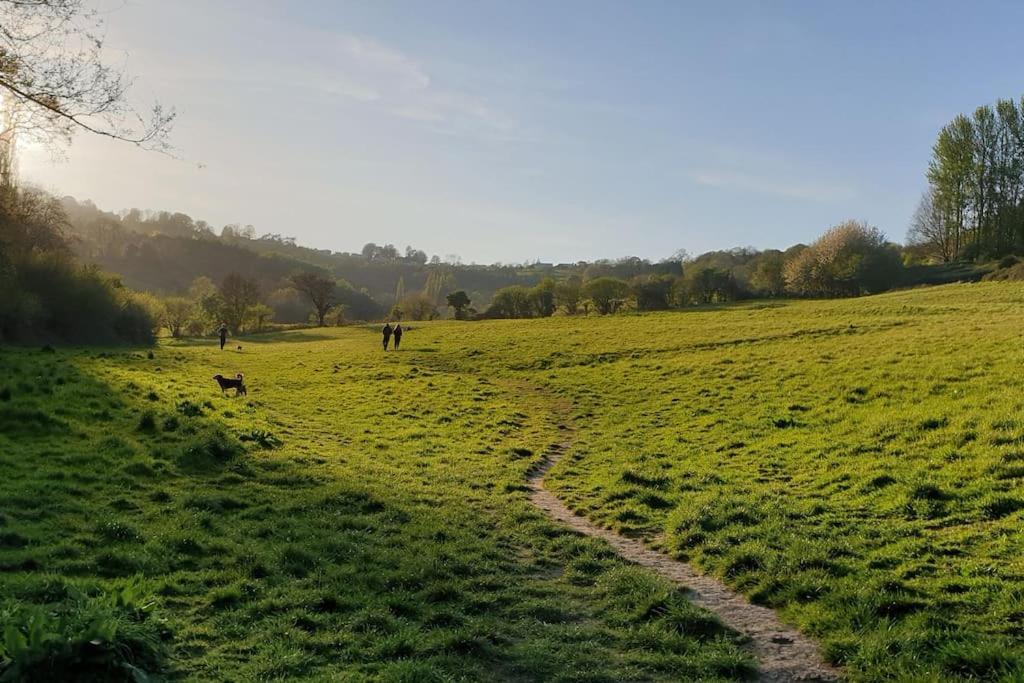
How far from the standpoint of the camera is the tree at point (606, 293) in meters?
77.9

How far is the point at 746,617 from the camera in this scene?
7.83 m

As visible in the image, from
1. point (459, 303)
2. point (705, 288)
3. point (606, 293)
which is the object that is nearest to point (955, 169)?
point (705, 288)

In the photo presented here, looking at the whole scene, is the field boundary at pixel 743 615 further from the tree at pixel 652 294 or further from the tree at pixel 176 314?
the tree at pixel 176 314

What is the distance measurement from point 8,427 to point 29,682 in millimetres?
13142

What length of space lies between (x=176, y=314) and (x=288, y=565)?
78424mm

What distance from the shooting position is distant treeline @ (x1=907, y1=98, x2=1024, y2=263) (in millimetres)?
77188

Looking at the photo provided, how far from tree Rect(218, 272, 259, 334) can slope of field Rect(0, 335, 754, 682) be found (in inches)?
2413

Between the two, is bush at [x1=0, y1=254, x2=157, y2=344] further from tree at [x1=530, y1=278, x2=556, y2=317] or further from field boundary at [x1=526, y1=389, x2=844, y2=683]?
tree at [x1=530, y1=278, x2=556, y2=317]

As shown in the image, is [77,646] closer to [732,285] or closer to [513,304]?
[513,304]

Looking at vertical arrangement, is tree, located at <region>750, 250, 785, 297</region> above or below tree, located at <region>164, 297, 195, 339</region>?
above

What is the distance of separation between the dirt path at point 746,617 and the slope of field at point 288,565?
0.37 metres

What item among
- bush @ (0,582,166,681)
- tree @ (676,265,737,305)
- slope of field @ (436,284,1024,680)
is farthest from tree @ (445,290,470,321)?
bush @ (0,582,166,681)

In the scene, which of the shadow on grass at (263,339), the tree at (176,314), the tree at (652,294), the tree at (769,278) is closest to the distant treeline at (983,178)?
the tree at (769,278)

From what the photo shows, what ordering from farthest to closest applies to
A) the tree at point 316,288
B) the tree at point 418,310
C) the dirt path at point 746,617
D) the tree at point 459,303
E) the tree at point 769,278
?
the tree at point 418,310, the tree at point 316,288, the tree at point 459,303, the tree at point 769,278, the dirt path at point 746,617
